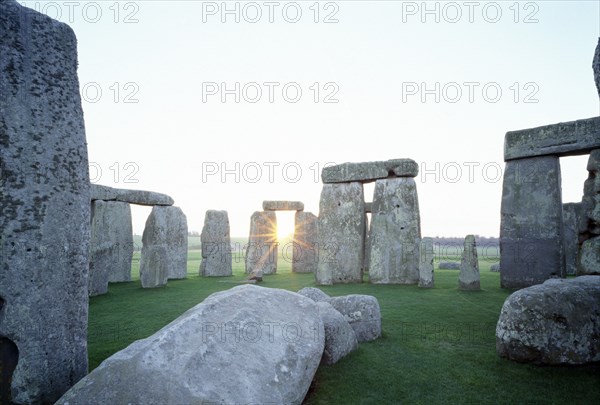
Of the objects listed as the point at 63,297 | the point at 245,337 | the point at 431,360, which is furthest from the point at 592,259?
the point at 63,297

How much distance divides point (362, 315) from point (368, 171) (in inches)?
275

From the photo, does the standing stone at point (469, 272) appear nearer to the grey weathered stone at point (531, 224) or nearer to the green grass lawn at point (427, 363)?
the grey weathered stone at point (531, 224)

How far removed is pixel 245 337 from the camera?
8.67 ft

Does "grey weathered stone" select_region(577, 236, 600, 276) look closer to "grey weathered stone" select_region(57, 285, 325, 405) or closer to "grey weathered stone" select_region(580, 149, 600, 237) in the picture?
"grey weathered stone" select_region(580, 149, 600, 237)

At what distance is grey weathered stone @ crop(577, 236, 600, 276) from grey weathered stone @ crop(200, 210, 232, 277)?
10478mm

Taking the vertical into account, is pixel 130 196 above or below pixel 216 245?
above

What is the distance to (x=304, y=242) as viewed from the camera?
15.5 m

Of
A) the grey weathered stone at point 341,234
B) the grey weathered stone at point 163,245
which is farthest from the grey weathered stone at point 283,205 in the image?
the grey weathered stone at point 341,234

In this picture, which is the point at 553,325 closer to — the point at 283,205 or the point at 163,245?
the point at 163,245

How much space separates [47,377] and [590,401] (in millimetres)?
3921

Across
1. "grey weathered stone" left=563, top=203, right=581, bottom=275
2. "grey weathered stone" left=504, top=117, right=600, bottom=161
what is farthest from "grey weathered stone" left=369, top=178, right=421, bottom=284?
"grey weathered stone" left=563, top=203, right=581, bottom=275

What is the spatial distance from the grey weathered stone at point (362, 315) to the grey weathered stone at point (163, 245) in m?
6.77

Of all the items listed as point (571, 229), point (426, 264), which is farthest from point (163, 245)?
point (571, 229)

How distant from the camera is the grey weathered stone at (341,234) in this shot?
10609 millimetres
